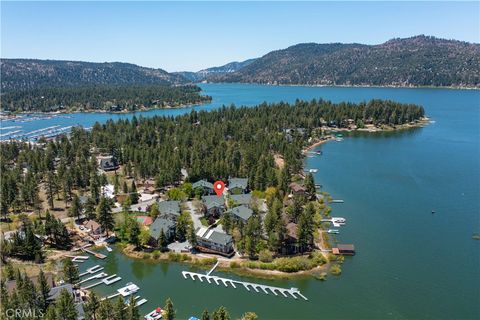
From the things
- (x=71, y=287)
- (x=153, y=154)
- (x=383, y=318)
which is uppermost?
(x=153, y=154)

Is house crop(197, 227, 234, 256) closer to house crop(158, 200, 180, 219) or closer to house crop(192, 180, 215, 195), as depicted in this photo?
house crop(158, 200, 180, 219)

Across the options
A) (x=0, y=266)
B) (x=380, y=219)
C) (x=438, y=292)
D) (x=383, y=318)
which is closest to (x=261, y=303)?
(x=383, y=318)

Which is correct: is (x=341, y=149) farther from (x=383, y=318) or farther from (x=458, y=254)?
(x=383, y=318)

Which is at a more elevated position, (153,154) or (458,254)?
(153,154)

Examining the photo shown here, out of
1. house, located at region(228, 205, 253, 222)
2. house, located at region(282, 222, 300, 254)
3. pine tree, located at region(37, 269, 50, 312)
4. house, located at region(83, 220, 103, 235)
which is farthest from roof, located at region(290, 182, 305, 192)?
pine tree, located at region(37, 269, 50, 312)

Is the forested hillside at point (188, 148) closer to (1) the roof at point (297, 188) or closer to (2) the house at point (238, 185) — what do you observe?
(2) the house at point (238, 185)

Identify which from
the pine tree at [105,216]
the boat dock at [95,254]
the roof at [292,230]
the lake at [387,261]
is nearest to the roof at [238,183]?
the lake at [387,261]
